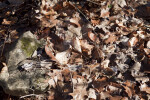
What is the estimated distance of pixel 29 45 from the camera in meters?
2.98

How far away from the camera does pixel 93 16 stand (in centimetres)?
360

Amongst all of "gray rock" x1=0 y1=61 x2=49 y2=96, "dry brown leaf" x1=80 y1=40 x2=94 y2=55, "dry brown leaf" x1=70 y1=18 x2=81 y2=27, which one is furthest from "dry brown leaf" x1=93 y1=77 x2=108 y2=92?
"dry brown leaf" x1=70 y1=18 x2=81 y2=27

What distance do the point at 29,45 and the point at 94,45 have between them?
47.9 inches

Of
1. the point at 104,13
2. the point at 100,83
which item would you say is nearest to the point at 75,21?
the point at 104,13

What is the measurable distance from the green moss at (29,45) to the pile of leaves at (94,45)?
0.23 metres

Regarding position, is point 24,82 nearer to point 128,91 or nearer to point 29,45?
point 29,45

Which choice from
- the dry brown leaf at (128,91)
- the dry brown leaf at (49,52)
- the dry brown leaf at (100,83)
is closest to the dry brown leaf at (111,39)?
the dry brown leaf at (100,83)

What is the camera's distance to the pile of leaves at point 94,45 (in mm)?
2658

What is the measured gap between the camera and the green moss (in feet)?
9.60

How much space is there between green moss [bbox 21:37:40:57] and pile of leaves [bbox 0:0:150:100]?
228 millimetres

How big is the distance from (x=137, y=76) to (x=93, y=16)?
5.18ft

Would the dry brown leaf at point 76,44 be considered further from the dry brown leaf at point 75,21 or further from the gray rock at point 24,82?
the gray rock at point 24,82

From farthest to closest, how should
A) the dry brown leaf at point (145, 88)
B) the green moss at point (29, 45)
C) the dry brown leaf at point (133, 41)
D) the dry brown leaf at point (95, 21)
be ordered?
the dry brown leaf at point (95, 21) < the dry brown leaf at point (133, 41) < the green moss at point (29, 45) < the dry brown leaf at point (145, 88)

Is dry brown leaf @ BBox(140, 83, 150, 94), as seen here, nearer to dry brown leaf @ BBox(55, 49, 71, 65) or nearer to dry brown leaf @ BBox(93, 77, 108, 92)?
dry brown leaf @ BBox(93, 77, 108, 92)
